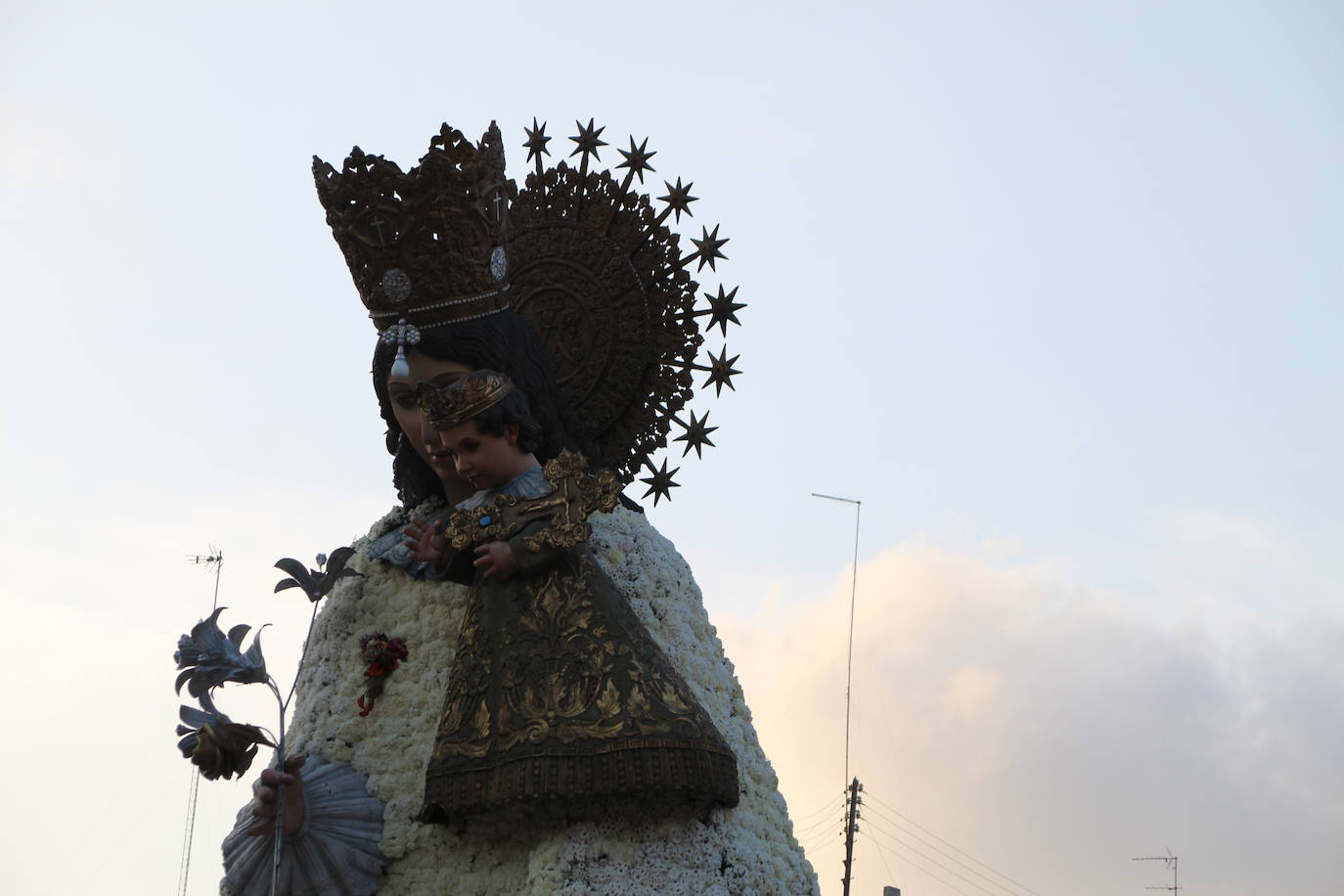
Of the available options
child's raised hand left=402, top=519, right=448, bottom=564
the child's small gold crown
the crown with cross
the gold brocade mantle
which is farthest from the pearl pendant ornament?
the gold brocade mantle

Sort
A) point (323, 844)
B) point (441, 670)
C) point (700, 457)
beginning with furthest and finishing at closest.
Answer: point (700, 457) < point (441, 670) < point (323, 844)

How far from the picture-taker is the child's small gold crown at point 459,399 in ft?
A: 29.0

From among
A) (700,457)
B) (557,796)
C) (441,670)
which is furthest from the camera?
(700,457)

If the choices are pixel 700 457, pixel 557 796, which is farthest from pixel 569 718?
pixel 700 457

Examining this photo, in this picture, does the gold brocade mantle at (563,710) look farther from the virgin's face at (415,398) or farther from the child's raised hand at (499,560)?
the virgin's face at (415,398)

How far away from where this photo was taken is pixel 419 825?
8727 millimetres

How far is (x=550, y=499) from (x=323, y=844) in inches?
81.1

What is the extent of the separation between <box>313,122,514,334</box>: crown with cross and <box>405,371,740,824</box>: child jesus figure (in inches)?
21.1

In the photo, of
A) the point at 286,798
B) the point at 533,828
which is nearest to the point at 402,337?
the point at 286,798

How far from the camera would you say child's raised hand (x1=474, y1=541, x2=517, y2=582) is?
8.58 meters

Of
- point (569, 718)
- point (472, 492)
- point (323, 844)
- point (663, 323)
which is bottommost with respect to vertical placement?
point (323, 844)

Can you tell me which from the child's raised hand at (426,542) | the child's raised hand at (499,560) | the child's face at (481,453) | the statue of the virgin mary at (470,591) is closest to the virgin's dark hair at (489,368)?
the statue of the virgin mary at (470,591)

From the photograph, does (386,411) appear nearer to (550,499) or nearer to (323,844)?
(550,499)

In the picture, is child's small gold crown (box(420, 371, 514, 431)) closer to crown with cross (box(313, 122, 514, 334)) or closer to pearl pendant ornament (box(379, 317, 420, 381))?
pearl pendant ornament (box(379, 317, 420, 381))
